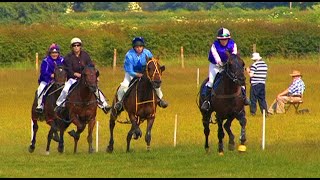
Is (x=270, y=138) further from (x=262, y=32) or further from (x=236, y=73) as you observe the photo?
(x=262, y=32)

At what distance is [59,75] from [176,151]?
4.20 m

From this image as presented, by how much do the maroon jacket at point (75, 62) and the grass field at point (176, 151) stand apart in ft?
6.53

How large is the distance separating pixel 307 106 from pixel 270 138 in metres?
12.8

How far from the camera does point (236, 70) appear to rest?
75.9ft

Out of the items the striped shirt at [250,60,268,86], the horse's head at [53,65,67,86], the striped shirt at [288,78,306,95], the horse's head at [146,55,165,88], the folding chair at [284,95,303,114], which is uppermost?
the horse's head at [146,55,165,88]

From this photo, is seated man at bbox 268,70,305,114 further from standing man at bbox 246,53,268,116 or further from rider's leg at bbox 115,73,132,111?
rider's leg at bbox 115,73,132,111

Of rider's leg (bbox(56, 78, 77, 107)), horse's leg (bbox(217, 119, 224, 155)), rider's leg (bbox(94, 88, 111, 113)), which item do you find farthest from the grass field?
rider's leg (bbox(56, 78, 77, 107))

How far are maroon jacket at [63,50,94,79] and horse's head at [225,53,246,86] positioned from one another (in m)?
4.27

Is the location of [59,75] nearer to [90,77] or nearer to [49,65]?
[49,65]

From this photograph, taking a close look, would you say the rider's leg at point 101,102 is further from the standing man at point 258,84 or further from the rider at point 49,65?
the standing man at point 258,84

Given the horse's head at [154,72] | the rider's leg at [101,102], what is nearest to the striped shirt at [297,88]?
Result: the rider's leg at [101,102]

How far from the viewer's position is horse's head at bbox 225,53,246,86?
23094 millimetres

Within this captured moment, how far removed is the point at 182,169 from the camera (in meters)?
20.7

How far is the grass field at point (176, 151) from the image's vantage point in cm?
2039
